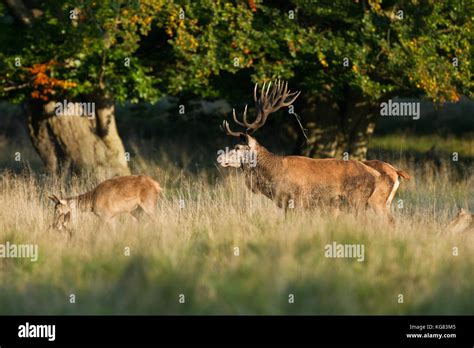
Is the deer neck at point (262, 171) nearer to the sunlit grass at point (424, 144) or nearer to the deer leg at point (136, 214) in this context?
the deer leg at point (136, 214)

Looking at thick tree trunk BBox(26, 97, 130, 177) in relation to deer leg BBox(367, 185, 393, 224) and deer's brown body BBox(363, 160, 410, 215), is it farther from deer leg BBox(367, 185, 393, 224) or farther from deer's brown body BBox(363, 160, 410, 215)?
deer leg BBox(367, 185, 393, 224)

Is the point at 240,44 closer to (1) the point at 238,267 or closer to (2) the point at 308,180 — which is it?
(2) the point at 308,180

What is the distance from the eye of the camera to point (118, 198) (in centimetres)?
1365

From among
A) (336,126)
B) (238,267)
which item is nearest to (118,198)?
(238,267)

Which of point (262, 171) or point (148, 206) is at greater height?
point (262, 171)

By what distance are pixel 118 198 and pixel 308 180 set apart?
2.62 metres

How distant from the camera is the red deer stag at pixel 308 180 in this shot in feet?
44.1

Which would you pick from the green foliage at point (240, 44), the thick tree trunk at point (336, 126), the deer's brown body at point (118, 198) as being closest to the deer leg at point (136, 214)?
the deer's brown body at point (118, 198)

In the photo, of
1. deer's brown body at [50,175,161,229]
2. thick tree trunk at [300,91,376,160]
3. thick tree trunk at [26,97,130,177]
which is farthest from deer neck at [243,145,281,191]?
thick tree trunk at [300,91,376,160]

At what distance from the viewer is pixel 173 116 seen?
24.0 metres

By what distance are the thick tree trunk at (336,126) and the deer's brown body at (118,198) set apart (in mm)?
7158

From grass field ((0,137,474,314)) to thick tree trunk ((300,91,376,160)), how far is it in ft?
25.1
